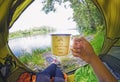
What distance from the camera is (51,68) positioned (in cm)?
271

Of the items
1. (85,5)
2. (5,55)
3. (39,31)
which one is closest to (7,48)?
(5,55)

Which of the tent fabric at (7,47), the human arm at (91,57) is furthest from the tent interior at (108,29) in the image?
the human arm at (91,57)

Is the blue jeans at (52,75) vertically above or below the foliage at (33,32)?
below

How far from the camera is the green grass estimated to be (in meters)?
2.68

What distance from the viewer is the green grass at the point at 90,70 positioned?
8.80ft

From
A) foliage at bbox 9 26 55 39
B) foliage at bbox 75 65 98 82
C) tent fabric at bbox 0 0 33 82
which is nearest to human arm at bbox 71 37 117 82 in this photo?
foliage at bbox 75 65 98 82

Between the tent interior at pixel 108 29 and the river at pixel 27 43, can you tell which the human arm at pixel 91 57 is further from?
the river at pixel 27 43

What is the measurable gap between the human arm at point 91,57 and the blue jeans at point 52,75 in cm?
16

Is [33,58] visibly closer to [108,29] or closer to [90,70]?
[90,70]

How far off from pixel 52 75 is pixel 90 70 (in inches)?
8.7

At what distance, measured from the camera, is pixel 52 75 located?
270 centimetres

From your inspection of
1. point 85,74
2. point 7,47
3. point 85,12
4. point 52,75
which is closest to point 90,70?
point 85,74

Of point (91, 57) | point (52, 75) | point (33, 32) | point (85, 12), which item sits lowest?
point (52, 75)

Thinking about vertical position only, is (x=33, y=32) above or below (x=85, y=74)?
above
